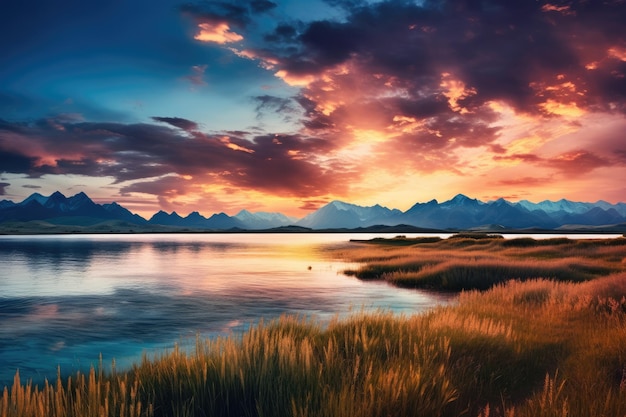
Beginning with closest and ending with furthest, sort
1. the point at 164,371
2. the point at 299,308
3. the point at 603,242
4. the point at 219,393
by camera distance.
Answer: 1. the point at 219,393
2. the point at 164,371
3. the point at 299,308
4. the point at 603,242

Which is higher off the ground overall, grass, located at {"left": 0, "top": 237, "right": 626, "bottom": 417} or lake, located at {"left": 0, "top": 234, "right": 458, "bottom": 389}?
grass, located at {"left": 0, "top": 237, "right": 626, "bottom": 417}

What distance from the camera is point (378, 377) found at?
25.1ft

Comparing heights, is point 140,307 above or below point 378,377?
below

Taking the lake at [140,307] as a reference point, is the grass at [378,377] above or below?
above

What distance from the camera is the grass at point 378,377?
20.1 ft

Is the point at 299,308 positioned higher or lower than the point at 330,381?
lower

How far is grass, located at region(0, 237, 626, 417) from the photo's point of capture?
614 centimetres

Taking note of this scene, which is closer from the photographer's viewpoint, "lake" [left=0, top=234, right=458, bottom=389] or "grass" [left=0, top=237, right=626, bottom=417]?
"grass" [left=0, top=237, right=626, bottom=417]

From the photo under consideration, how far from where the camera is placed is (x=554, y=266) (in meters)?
35.3

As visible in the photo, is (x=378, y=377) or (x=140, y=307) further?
(x=140, y=307)

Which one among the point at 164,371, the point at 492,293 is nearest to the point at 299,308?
the point at 492,293

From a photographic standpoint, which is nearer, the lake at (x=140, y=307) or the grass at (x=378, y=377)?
the grass at (x=378, y=377)

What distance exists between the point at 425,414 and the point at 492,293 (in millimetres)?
16390

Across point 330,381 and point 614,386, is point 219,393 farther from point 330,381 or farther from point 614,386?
point 614,386
